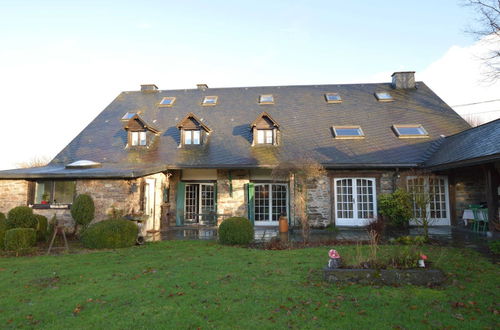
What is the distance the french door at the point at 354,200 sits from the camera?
12.2 meters

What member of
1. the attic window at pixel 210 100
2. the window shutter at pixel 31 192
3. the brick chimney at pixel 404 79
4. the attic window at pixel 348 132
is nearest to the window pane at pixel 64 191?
the window shutter at pixel 31 192

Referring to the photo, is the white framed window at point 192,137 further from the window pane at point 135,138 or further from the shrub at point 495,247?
the shrub at point 495,247

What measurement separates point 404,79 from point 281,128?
27.9 ft

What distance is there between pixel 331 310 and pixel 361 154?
949cm

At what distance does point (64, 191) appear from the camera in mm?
10992

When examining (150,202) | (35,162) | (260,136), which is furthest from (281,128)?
(35,162)

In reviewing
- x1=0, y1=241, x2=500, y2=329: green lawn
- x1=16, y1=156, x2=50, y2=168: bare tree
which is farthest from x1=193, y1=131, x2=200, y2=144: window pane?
x1=16, y1=156, x2=50, y2=168: bare tree

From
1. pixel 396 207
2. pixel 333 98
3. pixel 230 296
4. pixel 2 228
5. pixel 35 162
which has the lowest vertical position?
pixel 230 296

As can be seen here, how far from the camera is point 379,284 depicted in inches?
197

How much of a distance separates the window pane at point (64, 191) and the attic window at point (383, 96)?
1554 cm

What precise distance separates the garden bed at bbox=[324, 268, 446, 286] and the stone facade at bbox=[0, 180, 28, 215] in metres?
11.7

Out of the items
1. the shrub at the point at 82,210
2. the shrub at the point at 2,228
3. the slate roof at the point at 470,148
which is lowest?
the shrub at the point at 2,228

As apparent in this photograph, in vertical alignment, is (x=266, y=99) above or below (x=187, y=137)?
above

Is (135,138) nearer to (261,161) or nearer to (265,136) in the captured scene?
(265,136)
